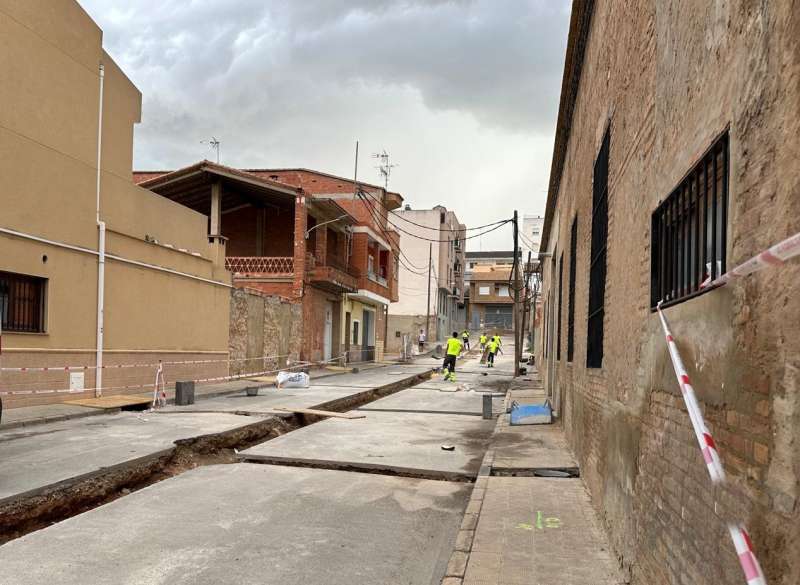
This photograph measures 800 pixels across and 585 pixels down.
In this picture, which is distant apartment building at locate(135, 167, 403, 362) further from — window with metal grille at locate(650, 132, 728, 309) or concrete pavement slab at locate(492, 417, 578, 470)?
window with metal grille at locate(650, 132, 728, 309)

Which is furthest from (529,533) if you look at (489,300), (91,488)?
(489,300)

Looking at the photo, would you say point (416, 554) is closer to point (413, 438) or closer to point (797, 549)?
point (797, 549)

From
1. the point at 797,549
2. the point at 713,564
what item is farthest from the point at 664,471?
the point at 797,549

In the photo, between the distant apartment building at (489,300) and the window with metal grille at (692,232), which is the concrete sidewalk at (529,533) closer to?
the window with metal grille at (692,232)

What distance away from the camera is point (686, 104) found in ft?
10.4

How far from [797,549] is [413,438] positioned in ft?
27.9

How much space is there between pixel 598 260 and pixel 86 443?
717 cm

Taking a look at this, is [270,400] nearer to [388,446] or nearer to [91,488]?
[388,446]

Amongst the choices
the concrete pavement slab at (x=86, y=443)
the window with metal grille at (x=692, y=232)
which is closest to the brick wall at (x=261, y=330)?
the concrete pavement slab at (x=86, y=443)

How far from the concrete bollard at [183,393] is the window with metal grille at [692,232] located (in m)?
11.5

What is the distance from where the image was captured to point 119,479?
7.12m

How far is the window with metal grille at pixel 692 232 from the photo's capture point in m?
2.68

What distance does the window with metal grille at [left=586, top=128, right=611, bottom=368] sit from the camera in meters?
6.16

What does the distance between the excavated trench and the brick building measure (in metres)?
5.23
